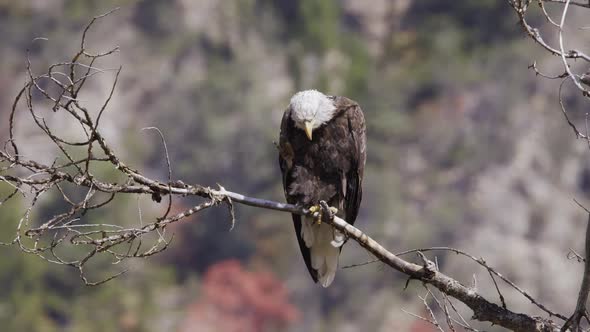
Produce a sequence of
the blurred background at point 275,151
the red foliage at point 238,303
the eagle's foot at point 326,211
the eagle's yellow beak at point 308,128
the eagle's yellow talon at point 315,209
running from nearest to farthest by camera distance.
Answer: the eagle's foot at point 326,211, the eagle's yellow talon at point 315,209, the eagle's yellow beak at point 308,128, the blurred background at point 275,151, the red foliage at point 238,303

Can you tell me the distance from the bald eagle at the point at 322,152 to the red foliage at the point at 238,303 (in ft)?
65.8

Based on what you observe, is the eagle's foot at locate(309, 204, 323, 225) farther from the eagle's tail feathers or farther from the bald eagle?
the eagle's tail feathers

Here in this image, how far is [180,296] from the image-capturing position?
91.8 feet

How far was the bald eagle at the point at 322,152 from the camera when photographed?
20.5ft

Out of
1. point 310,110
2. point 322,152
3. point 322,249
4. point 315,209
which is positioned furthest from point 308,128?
point 322,249

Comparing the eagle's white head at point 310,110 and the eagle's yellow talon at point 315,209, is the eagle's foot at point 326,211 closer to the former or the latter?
the eagle's yellow talon at point 315,209

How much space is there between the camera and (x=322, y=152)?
6332 millimetres

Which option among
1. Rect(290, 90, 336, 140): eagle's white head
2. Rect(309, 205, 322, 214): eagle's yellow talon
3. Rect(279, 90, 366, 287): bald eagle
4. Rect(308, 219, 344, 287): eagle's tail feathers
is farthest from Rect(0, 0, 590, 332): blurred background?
Rect(309, 205, 322, 214): eagle's yellow talon

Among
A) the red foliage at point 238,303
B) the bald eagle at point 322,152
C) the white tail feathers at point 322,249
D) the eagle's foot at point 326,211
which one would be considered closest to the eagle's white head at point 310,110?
the bald eagle at point 322,152

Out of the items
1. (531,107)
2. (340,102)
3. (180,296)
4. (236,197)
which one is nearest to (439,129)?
(531,107)

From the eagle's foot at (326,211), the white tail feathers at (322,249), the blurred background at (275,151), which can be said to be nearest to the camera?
the eagle's foot at (326,211)

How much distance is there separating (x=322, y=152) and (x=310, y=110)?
0.30m

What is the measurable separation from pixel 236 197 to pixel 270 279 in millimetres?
23088

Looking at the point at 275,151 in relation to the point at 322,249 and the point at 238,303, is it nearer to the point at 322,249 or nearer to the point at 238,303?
the point at 238,303
